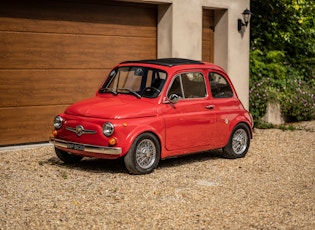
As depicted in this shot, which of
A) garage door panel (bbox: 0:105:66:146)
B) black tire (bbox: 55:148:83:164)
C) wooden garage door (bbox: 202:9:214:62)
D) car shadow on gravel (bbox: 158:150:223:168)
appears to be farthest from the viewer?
wooden garage door (bbox: 202:9:214:62)

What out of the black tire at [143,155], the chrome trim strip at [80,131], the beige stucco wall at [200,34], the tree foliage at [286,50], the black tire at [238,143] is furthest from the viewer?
the tree foliage at [286,50]

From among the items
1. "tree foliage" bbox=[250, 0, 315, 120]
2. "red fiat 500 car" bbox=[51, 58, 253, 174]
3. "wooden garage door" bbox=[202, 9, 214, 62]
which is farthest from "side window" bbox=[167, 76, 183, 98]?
"tree foliage" bbox=[250, 0, 315, 120]

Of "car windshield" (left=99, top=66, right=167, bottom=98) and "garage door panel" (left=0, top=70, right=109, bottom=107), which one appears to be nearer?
"car windshield" (left=99, top=66, right=167, bottom=98)

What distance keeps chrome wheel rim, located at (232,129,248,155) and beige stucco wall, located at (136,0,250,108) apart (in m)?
3.00

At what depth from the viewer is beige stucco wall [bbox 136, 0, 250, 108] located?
40.8ft

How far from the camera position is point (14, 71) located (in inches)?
411

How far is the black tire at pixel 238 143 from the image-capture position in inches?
388

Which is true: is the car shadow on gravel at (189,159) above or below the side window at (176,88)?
below

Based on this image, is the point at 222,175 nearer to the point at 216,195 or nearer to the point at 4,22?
the point at 216,195

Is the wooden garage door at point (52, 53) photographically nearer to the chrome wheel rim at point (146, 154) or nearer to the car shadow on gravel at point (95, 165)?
the car shadow on gravel at point (95, 165)

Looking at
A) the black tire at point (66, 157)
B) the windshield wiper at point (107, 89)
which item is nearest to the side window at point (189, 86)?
the windshield wiper at point (107, 89)

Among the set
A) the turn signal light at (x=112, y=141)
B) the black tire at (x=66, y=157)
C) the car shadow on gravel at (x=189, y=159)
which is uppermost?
the turn signal light at (x=112, y=141)

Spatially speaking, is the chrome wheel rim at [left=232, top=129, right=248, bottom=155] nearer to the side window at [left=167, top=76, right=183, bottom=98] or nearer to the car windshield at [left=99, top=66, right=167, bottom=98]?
the side window at [left=167, top=76, right=183, bottom=98]

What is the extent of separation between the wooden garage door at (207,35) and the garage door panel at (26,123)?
3.94 meters
